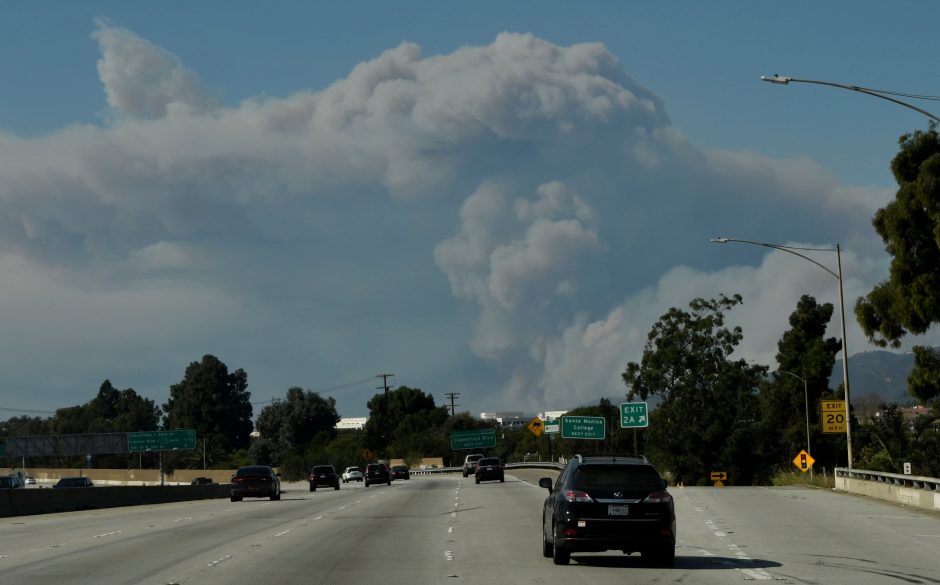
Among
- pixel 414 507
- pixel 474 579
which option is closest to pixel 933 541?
pixel 474 579

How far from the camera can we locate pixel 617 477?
1861cm

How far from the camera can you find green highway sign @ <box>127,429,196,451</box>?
112m

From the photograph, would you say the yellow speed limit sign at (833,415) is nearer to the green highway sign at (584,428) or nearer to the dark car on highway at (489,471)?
the dark car on highway at (489,471)

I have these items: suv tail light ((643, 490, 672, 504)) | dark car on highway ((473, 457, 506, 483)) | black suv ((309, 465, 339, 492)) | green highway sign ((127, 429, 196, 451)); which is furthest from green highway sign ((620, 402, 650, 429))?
suv tail light ((643, 490, 672, 504))

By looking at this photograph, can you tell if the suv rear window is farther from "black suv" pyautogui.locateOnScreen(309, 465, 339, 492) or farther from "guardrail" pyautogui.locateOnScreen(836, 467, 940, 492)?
"black suv" pyautogui.locateOnScreen(309, 465, 339, 492)

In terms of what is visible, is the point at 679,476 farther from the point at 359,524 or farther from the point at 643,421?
the point at 359,524

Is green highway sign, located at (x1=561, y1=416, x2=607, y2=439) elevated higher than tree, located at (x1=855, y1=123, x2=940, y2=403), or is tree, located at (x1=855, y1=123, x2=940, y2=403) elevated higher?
tree, located at (x1=855, y1=123, x2=940, y2=403)

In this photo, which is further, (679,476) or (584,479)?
(679,476)

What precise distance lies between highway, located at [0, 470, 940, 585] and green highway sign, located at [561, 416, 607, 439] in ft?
193

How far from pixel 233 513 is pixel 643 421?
4983cm

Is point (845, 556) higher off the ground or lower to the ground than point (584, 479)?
lower

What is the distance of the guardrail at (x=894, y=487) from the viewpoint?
33.3 m

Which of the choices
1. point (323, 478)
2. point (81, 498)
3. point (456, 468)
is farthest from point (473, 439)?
point (81, 498)

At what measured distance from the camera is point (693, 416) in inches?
4277
